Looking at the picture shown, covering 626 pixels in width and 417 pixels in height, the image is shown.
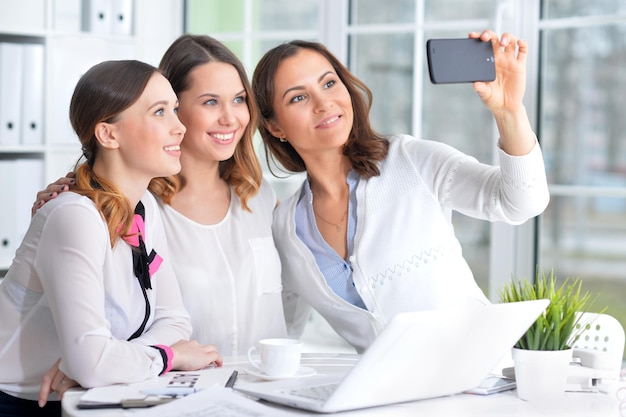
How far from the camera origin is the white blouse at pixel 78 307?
5.30 ft

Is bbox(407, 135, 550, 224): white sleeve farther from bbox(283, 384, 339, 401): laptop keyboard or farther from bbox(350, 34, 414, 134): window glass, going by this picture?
bbox(350, 34, 414, 134): window glass

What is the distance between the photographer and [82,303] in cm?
162

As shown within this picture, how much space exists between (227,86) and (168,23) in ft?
6.61

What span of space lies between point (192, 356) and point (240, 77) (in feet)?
2.63

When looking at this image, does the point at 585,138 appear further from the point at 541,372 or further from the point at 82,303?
the point at 82,303

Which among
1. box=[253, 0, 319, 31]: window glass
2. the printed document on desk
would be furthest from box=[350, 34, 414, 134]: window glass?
the printed document on desk

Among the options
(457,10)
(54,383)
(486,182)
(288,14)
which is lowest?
(54,383)

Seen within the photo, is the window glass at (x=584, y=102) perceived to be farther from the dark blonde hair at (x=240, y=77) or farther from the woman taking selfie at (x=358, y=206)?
the dark blonde hair at (x=240, y=77)

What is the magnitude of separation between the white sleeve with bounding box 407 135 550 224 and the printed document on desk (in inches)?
32.4

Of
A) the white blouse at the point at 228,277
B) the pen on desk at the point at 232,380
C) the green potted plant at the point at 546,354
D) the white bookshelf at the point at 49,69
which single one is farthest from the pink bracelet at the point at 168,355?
the white bookshelf at the point at 49,69

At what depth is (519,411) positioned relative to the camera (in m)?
1.47

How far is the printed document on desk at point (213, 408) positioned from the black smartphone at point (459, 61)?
718 mm

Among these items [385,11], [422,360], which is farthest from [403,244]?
[385,11]

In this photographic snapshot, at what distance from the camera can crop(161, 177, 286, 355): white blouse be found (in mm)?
2156
